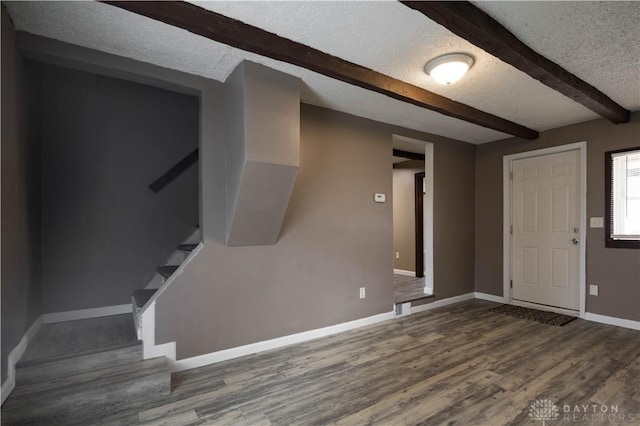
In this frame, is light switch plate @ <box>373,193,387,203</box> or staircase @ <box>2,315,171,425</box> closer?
staircase @ <box>2,315,171,425</box>

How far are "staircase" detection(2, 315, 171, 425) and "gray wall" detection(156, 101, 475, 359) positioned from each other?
0.28 m

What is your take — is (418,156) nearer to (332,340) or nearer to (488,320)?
(488,320)

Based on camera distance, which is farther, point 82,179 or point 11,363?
point 82,179

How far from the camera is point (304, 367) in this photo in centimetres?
251

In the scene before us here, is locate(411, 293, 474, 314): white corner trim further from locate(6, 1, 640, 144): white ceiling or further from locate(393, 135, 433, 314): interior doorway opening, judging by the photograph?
locate(6, 1, 640, 144): white ceiling

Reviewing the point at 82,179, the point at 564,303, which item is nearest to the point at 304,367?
the point at 82,179

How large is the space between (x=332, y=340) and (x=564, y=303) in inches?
120

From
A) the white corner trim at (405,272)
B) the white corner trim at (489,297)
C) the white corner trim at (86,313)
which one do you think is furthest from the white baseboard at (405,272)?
the white corner trim at (86,313)

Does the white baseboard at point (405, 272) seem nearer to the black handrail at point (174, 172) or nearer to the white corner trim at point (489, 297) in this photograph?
the white corner trim at point (489, 297)

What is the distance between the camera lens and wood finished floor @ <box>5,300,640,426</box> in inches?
74.5

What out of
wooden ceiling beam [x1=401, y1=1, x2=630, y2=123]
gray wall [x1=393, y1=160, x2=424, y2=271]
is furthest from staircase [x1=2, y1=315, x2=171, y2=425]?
gray wall [x1=393, y1=160, x2=424, y2=271]

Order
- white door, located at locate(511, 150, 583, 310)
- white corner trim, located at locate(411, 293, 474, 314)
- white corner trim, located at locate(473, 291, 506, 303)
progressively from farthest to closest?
white corner trim, located at locate(473, 291, 506, 303)
white corner trim, located at locate(411, 293, 474, 314)
white door, located at locate(511, 150, 583, 310)

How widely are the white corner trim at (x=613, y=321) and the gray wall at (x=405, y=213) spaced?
271cm

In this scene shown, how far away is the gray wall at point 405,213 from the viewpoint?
6082 mm
